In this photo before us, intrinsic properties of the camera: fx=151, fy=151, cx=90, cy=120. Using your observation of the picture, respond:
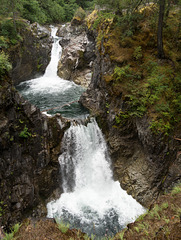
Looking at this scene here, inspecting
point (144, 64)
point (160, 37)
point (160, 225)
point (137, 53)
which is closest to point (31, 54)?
point (137, 53)

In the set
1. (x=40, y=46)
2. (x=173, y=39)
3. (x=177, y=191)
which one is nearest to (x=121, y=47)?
(x=173, y=39)

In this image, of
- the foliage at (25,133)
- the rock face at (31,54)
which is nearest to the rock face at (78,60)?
the rock face at (31,54)

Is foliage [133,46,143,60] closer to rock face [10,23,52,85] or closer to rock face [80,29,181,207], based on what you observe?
rock face [80,29,181,207]

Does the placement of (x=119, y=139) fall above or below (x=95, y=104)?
below

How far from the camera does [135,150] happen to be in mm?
9531

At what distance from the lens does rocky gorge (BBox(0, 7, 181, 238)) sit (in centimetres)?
671

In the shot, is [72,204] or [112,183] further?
[112,183]

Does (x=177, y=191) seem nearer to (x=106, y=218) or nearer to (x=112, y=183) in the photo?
(x=106, y=218)

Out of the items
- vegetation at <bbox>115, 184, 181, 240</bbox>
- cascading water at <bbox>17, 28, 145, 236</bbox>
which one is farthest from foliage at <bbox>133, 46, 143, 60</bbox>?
vegetation at <bbox>115, 184, 181, 240</bbox>

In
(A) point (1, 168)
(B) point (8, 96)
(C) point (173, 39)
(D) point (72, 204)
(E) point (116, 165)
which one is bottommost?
(D) point (72, 204)

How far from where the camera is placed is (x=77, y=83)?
19.5m

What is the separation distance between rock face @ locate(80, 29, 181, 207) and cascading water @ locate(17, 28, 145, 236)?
2.09ft

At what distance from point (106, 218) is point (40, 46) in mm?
20600

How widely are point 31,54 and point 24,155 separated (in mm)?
15420
